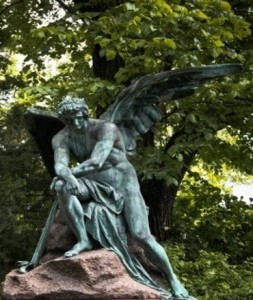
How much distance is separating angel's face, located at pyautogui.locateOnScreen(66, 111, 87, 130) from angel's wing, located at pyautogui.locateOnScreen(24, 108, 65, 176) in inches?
24.9

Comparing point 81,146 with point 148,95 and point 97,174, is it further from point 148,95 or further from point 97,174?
point 148,95

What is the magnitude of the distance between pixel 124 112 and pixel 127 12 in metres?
2.31

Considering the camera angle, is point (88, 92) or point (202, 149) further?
point (202, 149)

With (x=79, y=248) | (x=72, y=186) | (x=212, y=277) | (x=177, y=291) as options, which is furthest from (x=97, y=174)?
(x=212, y=277)

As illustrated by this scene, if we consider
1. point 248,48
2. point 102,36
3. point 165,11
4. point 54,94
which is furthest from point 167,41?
point 248,48

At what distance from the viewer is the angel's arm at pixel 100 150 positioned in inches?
250

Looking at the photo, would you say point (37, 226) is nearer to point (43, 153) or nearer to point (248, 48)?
point (43, 153)

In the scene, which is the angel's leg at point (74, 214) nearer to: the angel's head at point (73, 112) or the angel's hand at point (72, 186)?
the angel's hand at point (72, 186)

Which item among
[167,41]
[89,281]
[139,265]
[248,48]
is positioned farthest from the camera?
[248,48]

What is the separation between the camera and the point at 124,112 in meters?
7.02

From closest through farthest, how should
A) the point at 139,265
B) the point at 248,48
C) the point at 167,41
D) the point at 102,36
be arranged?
the point at 139,265 < the point at 167,41 < the point at 102,36 < the point at 248,48

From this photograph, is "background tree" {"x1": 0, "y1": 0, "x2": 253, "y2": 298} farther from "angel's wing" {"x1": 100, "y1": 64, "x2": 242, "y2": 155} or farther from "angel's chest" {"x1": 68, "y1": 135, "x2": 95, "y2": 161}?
"angel's chest" {"x1": 68, "y1": 135, "x2": 95, "y2": 161}

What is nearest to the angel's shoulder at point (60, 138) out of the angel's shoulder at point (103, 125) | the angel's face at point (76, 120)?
the angel's face at point (76, 120)

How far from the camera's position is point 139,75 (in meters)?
9.62
